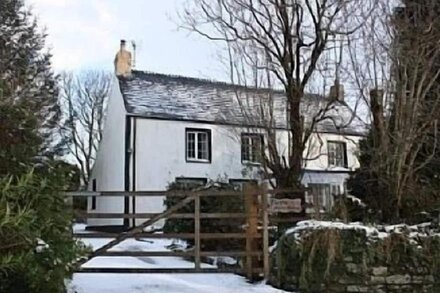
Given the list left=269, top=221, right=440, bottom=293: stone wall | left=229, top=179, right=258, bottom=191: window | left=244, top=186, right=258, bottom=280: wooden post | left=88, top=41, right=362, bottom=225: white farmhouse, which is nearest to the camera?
left=269, top=221, right=440, bottom=293: stone wall

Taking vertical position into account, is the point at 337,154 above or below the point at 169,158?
above

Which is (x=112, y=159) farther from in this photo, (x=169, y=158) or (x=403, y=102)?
(x=403, y=102)

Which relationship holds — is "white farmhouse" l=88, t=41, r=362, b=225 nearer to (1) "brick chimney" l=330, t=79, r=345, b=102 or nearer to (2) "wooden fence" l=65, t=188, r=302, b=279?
(1) "brick chimney" l=330, t=79, r=345, b=102

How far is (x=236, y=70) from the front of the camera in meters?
14.2

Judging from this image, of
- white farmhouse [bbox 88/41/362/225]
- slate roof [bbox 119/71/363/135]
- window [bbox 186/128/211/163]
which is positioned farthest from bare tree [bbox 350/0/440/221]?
window [bbox 186/128/211/163]

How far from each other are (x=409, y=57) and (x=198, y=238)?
5.16m

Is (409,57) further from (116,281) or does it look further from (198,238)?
(116,281)

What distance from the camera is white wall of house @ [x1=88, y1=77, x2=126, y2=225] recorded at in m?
23.3

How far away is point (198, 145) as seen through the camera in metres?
Result: 23.7

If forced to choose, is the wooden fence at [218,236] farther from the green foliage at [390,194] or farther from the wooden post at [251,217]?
the green foliage at [390,194]

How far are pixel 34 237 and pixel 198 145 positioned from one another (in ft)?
61.6

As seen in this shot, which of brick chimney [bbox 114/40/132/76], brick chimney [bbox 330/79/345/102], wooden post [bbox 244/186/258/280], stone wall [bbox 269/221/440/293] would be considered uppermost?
brick chimney [bbox 114/40/132/76]

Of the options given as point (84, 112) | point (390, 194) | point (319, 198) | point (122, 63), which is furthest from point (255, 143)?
point (84, 112)

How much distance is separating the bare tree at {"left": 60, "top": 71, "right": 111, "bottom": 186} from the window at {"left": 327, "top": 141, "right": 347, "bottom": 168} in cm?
1672
